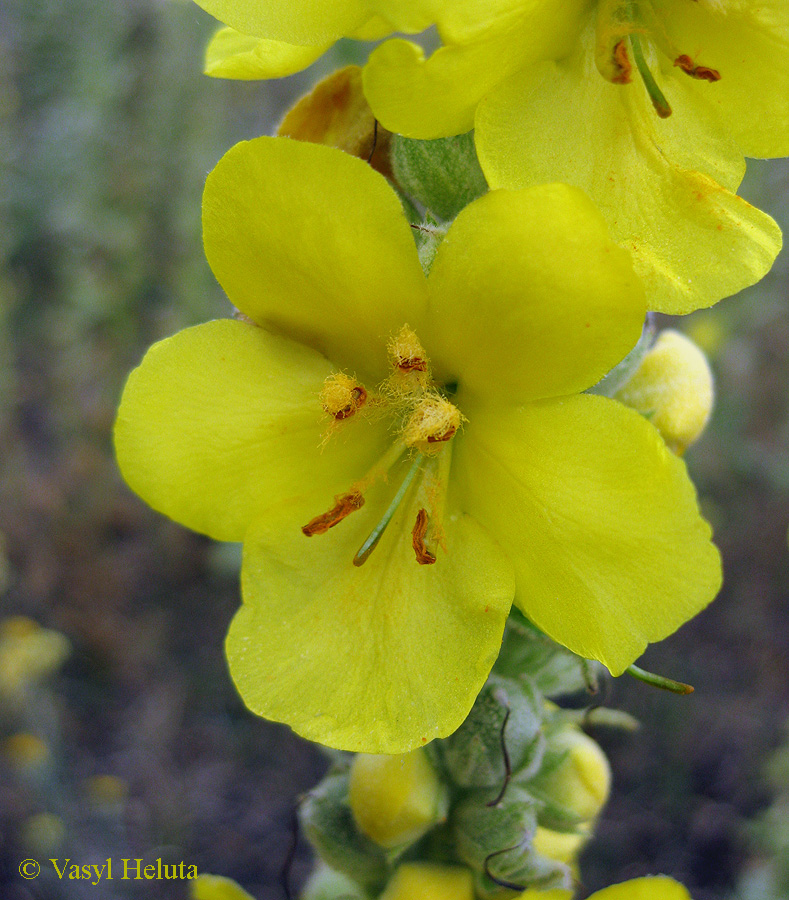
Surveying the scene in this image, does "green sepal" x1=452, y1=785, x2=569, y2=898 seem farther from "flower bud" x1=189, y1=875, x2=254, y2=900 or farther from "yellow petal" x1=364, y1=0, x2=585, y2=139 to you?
"yellow petal" x1=364, y1=0, x2=585, y2=139

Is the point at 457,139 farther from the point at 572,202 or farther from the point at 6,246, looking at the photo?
the point at 6,246

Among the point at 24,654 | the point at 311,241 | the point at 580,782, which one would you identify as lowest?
the point at 24,654

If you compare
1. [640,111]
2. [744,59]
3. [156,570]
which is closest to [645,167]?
[640,111]

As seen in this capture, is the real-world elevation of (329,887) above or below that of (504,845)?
below

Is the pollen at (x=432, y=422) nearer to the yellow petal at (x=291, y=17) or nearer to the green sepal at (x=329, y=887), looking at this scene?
the yellow petal at (x=291, y=17)

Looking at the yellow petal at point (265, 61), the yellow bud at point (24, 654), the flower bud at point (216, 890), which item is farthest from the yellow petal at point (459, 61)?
the yellow bud at point (24, 654)

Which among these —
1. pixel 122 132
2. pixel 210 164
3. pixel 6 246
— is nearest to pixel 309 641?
pixel 210 164

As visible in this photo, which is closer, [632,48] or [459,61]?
[459,61]

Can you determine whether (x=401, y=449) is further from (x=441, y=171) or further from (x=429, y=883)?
(x=429, y=883)
